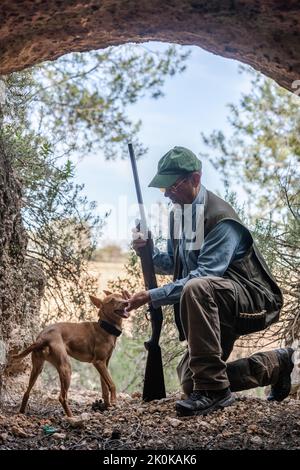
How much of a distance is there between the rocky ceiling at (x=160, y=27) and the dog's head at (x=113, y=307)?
1.61 metres

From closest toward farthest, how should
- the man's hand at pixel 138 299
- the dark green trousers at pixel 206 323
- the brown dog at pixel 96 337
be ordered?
the dark green trousers at pixel 206 323 < the brown dog at pixel 96 337 < the man's hand at pixel 138 299

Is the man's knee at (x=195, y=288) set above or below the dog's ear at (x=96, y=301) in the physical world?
above

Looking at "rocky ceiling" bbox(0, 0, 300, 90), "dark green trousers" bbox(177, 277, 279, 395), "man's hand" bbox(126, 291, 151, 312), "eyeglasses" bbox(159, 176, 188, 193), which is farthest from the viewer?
"eyeglasses" bbox(159, 176, 188, 193)

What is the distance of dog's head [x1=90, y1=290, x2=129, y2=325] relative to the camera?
4.32 metres

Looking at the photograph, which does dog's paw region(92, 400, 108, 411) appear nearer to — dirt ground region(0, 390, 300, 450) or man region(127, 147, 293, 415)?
dirt ground region(0, 390, 300, 450)

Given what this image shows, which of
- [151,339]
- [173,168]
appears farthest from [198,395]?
[173,168]

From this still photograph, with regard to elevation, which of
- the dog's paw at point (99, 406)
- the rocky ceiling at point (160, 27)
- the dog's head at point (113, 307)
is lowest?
the dog's paw at point (99, 406)

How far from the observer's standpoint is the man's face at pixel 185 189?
4.37 metres

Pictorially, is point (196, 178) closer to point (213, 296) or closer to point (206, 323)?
point (213, 296)

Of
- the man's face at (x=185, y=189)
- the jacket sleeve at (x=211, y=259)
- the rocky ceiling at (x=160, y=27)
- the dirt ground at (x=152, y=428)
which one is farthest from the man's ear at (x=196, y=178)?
the dirt ground at (x=152, y=428)

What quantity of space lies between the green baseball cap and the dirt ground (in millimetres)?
1519

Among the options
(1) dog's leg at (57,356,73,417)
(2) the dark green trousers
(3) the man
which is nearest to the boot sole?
(3) the man

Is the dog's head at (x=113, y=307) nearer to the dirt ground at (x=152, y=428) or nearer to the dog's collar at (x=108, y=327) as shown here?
the dog's collar at (x=108, y=327)
